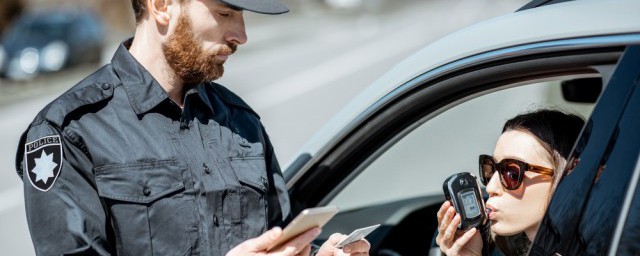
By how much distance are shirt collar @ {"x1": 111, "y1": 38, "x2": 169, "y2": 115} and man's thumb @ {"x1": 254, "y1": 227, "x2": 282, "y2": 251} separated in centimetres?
49

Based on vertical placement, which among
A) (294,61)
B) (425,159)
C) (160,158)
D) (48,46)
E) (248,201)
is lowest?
(425,159)

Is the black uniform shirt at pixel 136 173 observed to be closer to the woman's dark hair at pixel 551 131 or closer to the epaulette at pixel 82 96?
the epaulette at pixel 82 96

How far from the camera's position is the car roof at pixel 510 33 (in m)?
1.91

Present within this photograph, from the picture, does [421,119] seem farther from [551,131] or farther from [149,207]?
[149,207]

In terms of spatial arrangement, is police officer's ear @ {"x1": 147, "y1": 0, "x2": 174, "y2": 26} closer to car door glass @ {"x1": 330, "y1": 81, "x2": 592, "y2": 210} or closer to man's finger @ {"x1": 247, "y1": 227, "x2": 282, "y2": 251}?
man's finger @ {"x1": 247, "y1": 227, "x2": 282, "y2": 251}

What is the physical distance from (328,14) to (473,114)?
30982 mm

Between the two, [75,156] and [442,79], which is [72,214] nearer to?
[75,156]

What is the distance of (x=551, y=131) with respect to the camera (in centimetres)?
233

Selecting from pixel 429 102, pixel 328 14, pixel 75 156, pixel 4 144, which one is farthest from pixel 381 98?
pixel 328 14

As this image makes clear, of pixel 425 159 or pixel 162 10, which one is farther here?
pixel 425 159

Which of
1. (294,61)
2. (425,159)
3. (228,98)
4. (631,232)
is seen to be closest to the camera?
(631,232)

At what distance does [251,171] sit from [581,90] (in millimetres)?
1136

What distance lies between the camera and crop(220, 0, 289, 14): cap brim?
2.46 metres

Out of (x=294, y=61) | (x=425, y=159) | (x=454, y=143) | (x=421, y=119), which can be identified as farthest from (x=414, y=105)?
(x=294, y=61)
